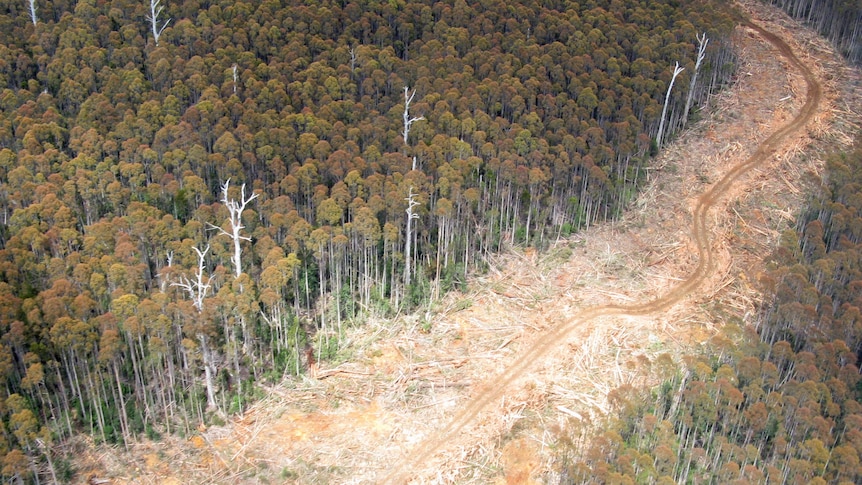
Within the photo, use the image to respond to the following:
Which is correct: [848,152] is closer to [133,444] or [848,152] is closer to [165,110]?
[165,110]

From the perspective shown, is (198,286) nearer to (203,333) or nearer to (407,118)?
(203,333)

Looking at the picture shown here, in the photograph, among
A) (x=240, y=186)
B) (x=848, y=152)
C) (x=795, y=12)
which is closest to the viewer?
(x=240, y=186)

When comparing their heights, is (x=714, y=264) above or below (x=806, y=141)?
below

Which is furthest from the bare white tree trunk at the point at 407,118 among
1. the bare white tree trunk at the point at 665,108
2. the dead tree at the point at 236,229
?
the bare white tree trunk at the point at 665,108

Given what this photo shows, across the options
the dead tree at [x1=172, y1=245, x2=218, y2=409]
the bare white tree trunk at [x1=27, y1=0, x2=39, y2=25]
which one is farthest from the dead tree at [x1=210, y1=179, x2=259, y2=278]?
the bare white tree trunk at [x1=27, y1=0, x2=39, y2=25]

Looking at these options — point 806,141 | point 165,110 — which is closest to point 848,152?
point 806,141

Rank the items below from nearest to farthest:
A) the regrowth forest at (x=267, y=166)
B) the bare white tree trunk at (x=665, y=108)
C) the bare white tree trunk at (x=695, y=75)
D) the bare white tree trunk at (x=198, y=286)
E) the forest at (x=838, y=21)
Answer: the bare white tree trunk at (x=198, y=286), the regrowth forest at (x=267, y=166), the bare white tree trunk at (x=665, y=108), the bare white tree trunk at (x=695, y=75), the forest at (x=838, y=21)

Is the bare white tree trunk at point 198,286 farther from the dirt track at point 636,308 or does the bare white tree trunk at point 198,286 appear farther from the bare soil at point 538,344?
the dirt track at point 636,308
